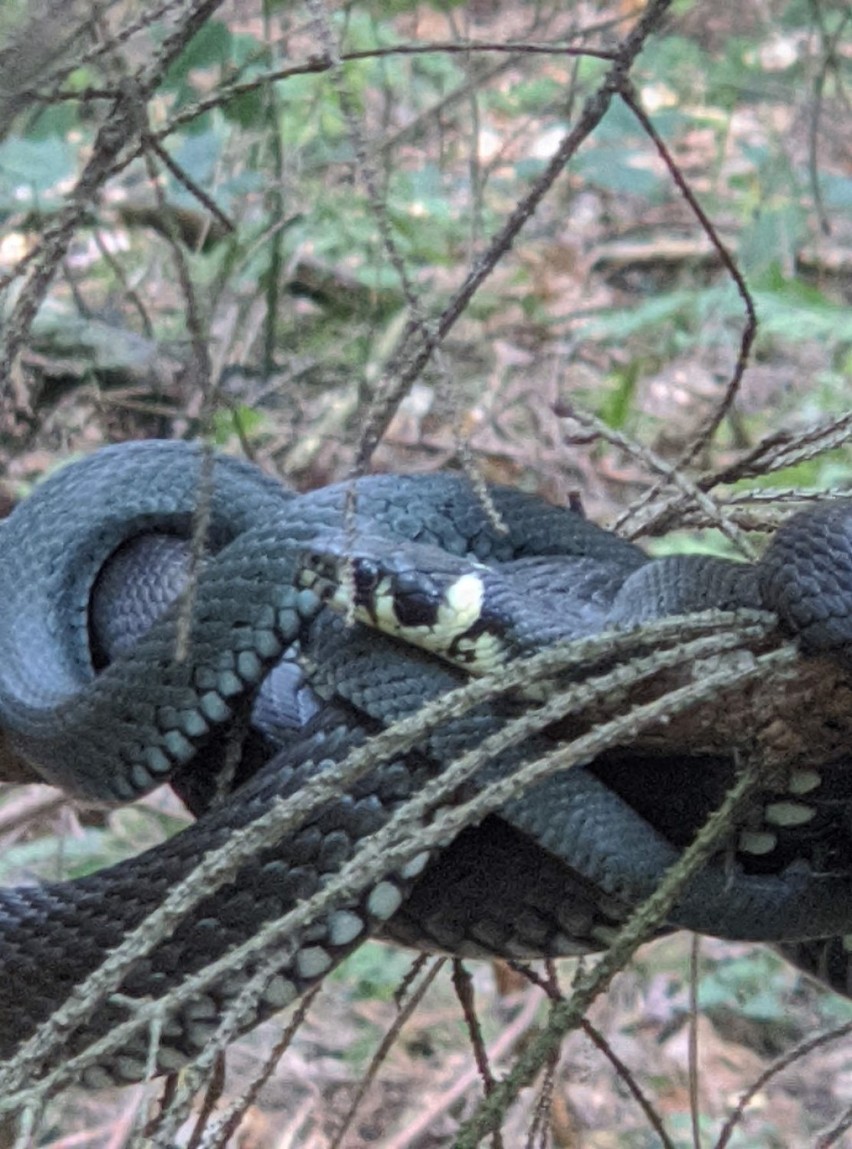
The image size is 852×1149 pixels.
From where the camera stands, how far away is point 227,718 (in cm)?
209

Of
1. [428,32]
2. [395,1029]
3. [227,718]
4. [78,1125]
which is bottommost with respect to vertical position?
[78,1125]

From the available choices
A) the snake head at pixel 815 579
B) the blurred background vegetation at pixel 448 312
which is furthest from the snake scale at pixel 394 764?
the blurred background vegetation at pixel 448 312

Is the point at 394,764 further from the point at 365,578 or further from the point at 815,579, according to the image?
the point at 815,579

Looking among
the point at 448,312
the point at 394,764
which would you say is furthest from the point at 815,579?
the point at 394,764

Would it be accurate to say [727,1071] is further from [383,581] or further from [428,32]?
[428,32]

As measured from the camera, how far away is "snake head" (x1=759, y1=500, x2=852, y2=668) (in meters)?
1.48

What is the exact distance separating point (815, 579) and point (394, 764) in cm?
64

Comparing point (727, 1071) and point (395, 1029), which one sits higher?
point (395, 1029)

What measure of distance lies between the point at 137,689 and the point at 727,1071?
10.4 ft

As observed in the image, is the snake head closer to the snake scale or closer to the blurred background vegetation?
the snake scale

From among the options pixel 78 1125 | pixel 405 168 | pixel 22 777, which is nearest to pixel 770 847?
pixel 22 777

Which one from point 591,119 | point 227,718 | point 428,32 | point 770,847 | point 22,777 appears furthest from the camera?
point 428,32

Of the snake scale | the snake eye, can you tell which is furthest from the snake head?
the snake eye

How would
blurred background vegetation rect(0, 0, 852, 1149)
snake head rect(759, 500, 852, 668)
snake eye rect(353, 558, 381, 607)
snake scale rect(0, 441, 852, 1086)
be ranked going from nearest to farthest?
1. snake head rect(759, 500, 852, 668)
2. snake scale rect(0, 441, 852, 1086)
3. snake eye rect(353, 558, 381, 607)
4. blurred background vegetation rect(0, 0, 852, 1149)
